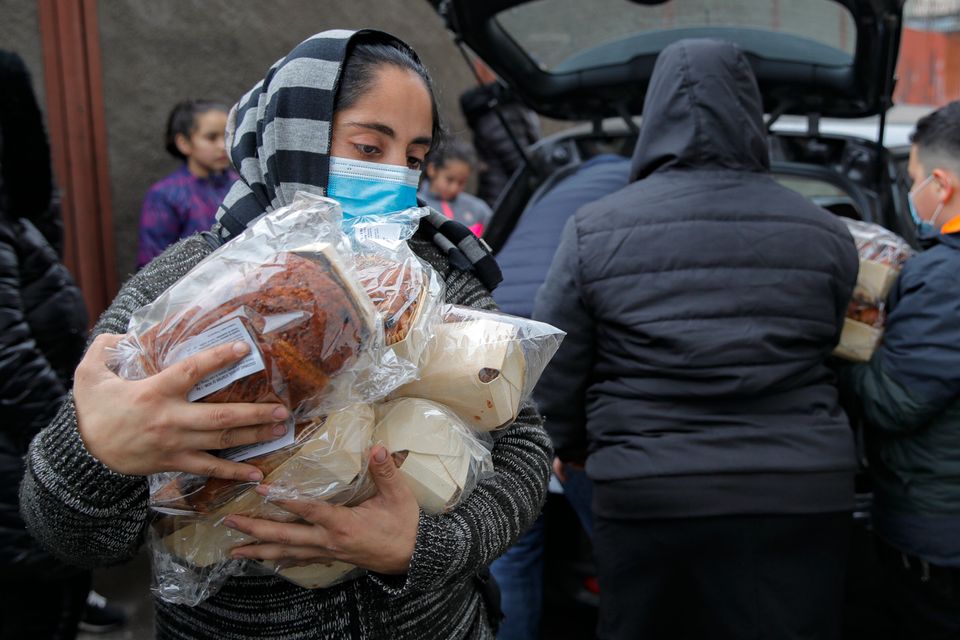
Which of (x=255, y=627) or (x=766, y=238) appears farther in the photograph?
(x=766, y=238)

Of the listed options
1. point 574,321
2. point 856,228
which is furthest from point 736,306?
point 856,228

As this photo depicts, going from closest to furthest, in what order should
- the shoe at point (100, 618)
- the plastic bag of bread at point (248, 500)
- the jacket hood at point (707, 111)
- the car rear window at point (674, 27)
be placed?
the plastic bag of bread at point (248, 500), the jacket hood at point (707, 111), the car rear window at point (674, 27), the shoe at point (100, 618)

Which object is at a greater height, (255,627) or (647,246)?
(647,246)

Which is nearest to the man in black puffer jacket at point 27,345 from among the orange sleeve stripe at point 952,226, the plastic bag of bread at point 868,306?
the plastic bag of bread at point 868,306

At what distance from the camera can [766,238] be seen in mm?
2035

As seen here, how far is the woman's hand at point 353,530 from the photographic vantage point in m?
0.99

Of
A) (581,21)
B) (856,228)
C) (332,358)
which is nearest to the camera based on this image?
(332,358)

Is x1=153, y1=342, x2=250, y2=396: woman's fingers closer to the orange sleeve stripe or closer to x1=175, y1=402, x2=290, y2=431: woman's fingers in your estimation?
x1=175, y1=402, x2=290, y2=431: woman's fingers

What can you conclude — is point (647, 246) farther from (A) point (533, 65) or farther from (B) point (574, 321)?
(A) point (533, 65)

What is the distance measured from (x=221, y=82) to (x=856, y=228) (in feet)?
13.2

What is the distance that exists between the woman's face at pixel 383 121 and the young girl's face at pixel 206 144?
117 inches

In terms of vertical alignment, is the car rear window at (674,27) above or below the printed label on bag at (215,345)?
above

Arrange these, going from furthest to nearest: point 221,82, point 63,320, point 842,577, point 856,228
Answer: point 221,82 < point 856,228 < point 63,320 < point 842,577

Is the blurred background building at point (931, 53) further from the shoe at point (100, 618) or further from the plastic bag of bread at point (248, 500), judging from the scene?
the plastic bag of bread at point (248, 500)
